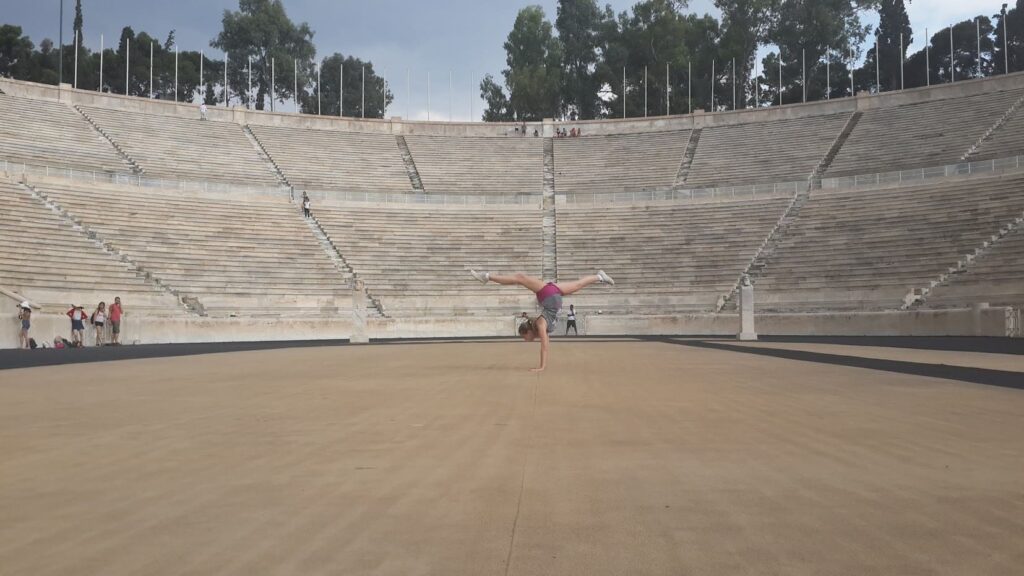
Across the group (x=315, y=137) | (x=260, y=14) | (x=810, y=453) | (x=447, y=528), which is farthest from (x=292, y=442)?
(x=260, y=14)

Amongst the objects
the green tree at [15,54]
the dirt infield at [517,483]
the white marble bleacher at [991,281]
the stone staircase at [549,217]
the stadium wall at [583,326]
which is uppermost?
the green tree at [15,54]

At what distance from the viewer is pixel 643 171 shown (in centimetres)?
4797

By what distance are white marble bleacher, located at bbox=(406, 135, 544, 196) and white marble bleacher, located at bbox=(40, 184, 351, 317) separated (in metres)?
10.2

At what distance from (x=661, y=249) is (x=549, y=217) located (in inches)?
295

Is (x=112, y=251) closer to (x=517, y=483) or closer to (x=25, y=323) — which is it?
(x=25, y=323)

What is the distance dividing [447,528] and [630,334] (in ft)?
102

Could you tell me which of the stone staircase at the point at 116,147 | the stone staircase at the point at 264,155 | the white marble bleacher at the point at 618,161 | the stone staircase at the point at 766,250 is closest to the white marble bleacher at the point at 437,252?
the stone staircase at the point at 264,155

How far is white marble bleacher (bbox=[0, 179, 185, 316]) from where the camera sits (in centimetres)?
2933

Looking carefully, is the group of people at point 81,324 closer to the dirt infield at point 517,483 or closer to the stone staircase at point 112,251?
the stone staircase at point 112,251

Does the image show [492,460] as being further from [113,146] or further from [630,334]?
[113,146]

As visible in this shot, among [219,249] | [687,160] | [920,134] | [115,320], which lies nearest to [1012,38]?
[920,134]

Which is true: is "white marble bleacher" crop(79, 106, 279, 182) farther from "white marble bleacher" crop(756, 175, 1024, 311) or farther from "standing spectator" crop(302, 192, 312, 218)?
"white marble bleacher" crop(756, 175, 1024, 311)

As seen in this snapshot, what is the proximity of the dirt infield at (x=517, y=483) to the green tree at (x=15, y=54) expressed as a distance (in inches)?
2564

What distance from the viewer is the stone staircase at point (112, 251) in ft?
107
